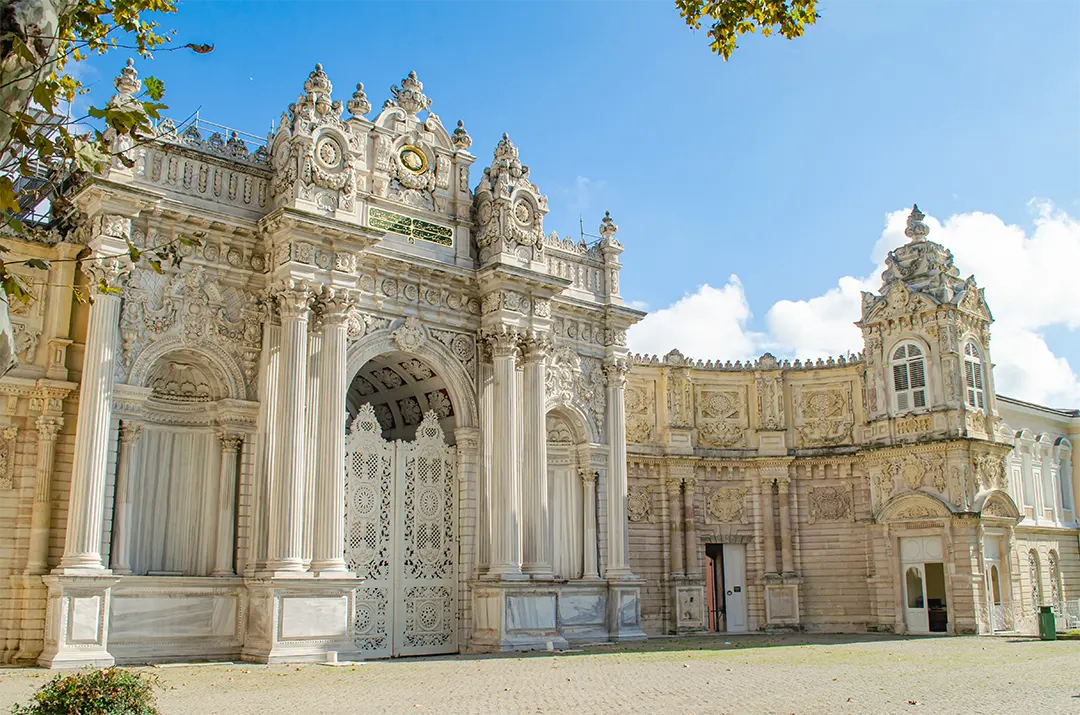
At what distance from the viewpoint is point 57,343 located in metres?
20.6

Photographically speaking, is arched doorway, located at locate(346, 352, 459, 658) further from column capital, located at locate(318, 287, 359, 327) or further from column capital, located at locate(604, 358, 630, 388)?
column capital, located at locate(604, 358, 630, 388)

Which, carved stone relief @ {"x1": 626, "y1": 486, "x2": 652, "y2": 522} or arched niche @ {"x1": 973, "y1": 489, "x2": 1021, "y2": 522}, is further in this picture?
carved stone relief @ {"x1": 626, "y1": 486, "x2": 652, "y2": 522}

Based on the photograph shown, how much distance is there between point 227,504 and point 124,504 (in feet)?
7.19

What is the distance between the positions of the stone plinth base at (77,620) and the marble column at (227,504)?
2794 mm

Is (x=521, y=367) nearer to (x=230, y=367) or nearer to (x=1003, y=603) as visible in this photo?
(x=230, y=367)

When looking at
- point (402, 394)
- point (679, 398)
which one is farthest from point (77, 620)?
point (679, 398)

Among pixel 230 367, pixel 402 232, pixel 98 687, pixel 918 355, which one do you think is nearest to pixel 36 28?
pixel 98 687

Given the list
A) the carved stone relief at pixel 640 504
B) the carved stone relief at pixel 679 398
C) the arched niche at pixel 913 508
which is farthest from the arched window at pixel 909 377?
the carved stone relief at pixel 640 504

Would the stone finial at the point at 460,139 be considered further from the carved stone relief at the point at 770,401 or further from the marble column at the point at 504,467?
the carved stone relief at the point at 770,401

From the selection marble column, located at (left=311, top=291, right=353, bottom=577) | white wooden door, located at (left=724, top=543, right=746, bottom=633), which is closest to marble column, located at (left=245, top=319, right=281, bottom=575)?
marble column, located at (left=311, top=291, right=353, bottom=577)

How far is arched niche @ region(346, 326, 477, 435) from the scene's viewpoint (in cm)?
2428

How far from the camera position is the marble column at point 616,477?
28.1 m

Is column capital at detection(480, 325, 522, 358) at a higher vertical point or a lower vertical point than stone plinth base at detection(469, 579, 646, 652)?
higher

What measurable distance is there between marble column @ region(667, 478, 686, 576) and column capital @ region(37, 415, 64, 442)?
773 inches
